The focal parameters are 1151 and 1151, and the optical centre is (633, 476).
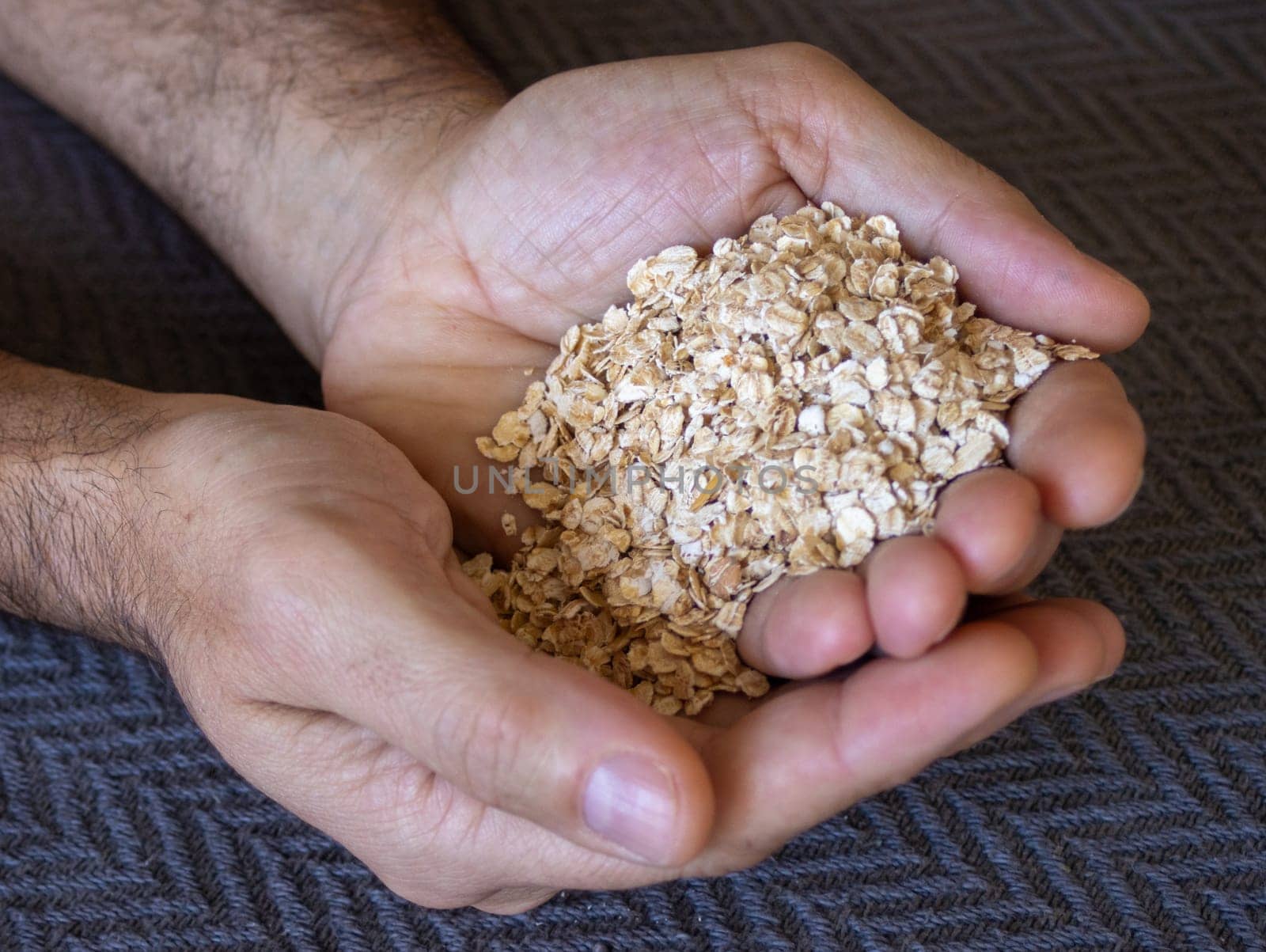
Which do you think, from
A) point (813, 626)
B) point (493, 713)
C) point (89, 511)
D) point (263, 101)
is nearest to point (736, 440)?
point (813, 626)

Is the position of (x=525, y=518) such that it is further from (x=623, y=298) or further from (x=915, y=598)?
(x=915, y=598)

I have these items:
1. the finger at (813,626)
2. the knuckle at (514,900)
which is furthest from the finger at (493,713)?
the knuckle at (514,900)

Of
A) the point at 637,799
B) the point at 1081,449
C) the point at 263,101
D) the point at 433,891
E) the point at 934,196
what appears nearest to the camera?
the point at 637,799

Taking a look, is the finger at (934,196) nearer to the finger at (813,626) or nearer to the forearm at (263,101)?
the finger at (813,626)

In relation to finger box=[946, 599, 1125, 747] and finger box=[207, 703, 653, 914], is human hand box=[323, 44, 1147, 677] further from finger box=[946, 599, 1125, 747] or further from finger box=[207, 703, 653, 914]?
finger box=[207, 703, 653, 914]

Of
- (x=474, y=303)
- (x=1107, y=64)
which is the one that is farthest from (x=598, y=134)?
(x=1107, y=64)

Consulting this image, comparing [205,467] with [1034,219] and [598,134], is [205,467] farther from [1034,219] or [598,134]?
[1034,219]
